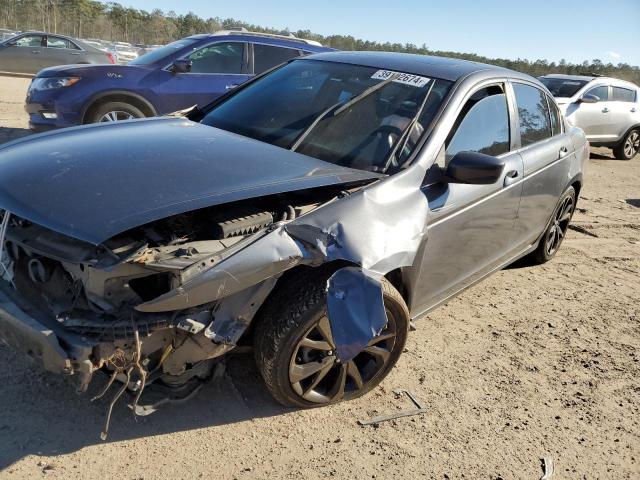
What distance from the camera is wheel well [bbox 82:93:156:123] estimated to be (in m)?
7.39

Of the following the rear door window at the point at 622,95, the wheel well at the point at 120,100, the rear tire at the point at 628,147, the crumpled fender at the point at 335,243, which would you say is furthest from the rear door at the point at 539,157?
the rear tire at the point at 628,147

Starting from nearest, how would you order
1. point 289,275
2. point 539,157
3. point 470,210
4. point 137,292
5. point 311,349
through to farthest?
point 137,292, point 289,275, point 311,349, point 470,210, point 539,157

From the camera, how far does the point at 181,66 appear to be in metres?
7.64

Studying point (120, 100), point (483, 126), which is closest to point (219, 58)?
point (120, 100)

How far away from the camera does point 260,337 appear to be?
2701 millimetres

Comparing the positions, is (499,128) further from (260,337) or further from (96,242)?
(96,242)

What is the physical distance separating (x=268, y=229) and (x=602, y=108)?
38.0 feet

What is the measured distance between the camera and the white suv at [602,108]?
37.6ft

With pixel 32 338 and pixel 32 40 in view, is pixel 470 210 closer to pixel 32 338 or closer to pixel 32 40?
pixel 32 338

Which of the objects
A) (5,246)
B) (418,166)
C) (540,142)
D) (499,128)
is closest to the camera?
(5,246)

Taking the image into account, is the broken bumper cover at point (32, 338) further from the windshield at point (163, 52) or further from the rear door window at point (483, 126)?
the windshield at point (163, 52)

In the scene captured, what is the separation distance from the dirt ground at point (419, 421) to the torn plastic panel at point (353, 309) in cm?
58

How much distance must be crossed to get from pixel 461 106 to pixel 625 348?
7.22ft

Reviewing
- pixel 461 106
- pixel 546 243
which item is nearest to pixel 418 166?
pixel 461 106
